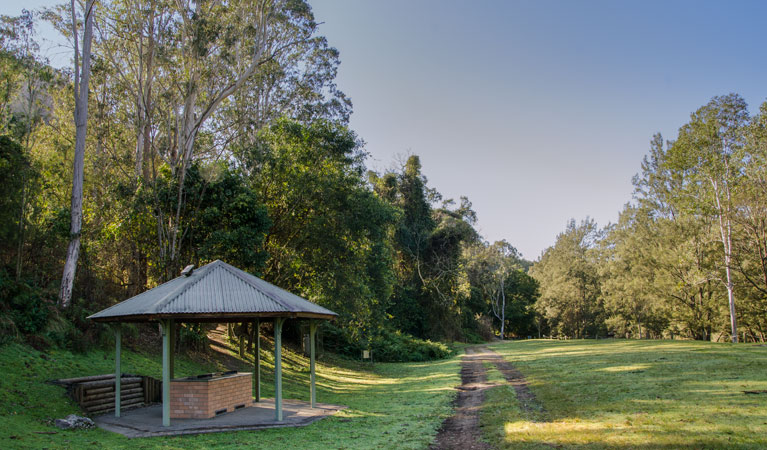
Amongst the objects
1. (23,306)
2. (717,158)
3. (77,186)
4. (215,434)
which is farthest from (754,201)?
(23,306)

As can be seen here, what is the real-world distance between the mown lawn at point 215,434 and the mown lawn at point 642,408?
1.80 metres

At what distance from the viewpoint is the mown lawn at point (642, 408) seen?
816 centimetres

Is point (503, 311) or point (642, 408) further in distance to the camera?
point (503, 311)

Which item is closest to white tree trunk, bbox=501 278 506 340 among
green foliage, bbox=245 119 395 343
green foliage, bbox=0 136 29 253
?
green foliage, bbox=245 119 395 343

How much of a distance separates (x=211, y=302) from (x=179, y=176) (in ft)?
31.0

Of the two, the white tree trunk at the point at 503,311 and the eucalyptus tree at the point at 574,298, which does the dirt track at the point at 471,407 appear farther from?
the white tree trunk at the point at 503,311

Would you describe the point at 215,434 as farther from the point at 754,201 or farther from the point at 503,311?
the point at 503,311

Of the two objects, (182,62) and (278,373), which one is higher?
(182,62)

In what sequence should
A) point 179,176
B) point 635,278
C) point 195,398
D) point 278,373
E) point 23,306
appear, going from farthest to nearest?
point 635,278 < point 179,176 < point 23,306 < point 278,373 < point 195,398

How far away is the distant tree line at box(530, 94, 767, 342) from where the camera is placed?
26.5 meters

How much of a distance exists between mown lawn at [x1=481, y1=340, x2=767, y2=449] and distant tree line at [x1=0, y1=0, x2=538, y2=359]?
9687 mm

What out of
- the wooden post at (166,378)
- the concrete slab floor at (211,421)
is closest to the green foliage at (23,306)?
the concrete slab floor at (211,421)

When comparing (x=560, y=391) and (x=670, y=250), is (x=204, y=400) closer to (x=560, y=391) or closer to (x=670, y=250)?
(x=560, y=391)

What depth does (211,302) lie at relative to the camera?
35.4 ft
